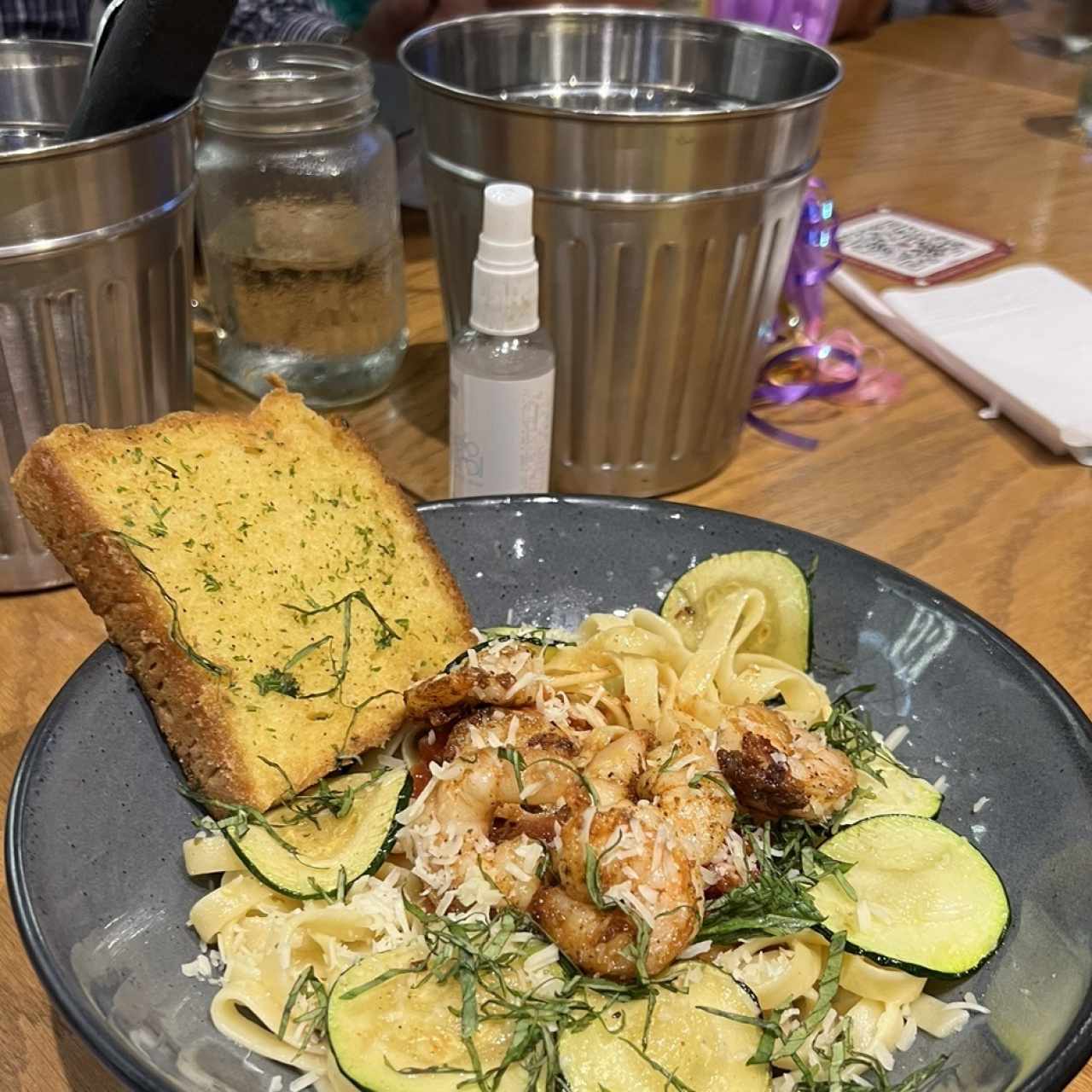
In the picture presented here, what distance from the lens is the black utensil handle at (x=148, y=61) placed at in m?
1.27

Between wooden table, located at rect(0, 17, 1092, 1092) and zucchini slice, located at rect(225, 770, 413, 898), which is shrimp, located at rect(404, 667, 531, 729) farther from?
wooden table, located at rect(0, 17, 1092, 1092)

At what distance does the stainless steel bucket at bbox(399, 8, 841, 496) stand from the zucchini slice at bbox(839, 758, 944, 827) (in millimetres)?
742

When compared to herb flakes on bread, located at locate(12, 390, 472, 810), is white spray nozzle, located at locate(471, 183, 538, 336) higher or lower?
higher

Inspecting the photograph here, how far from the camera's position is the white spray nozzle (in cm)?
141

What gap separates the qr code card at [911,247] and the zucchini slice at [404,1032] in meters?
2.11

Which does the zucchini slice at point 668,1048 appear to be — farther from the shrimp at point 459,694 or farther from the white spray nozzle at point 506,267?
the white spray nozzle at point 506,267

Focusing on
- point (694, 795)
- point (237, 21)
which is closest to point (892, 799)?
point (694, 795)

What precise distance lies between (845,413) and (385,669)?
124 cm

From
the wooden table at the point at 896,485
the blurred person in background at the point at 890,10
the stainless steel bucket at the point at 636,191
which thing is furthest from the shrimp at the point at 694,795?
the blurred person in background at the point at 890,10

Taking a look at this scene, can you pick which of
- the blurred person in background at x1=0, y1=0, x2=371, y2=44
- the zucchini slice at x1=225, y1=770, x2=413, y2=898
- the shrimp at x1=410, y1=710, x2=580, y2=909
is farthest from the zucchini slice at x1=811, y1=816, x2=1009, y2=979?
the blurred person in background at x1=0, y1=0, x2=371, y2=44

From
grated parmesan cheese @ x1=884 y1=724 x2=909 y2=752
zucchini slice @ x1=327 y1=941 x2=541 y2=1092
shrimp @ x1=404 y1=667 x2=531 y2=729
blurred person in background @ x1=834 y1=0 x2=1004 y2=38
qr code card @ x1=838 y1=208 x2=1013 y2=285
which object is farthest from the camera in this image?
blurred person in background @ x1=834 y1=0 x2=1004 y2=38

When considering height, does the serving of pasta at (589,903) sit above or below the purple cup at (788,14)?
below

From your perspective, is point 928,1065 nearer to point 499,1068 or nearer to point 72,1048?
point 499,1068

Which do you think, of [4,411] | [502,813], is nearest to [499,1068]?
[502,813]
